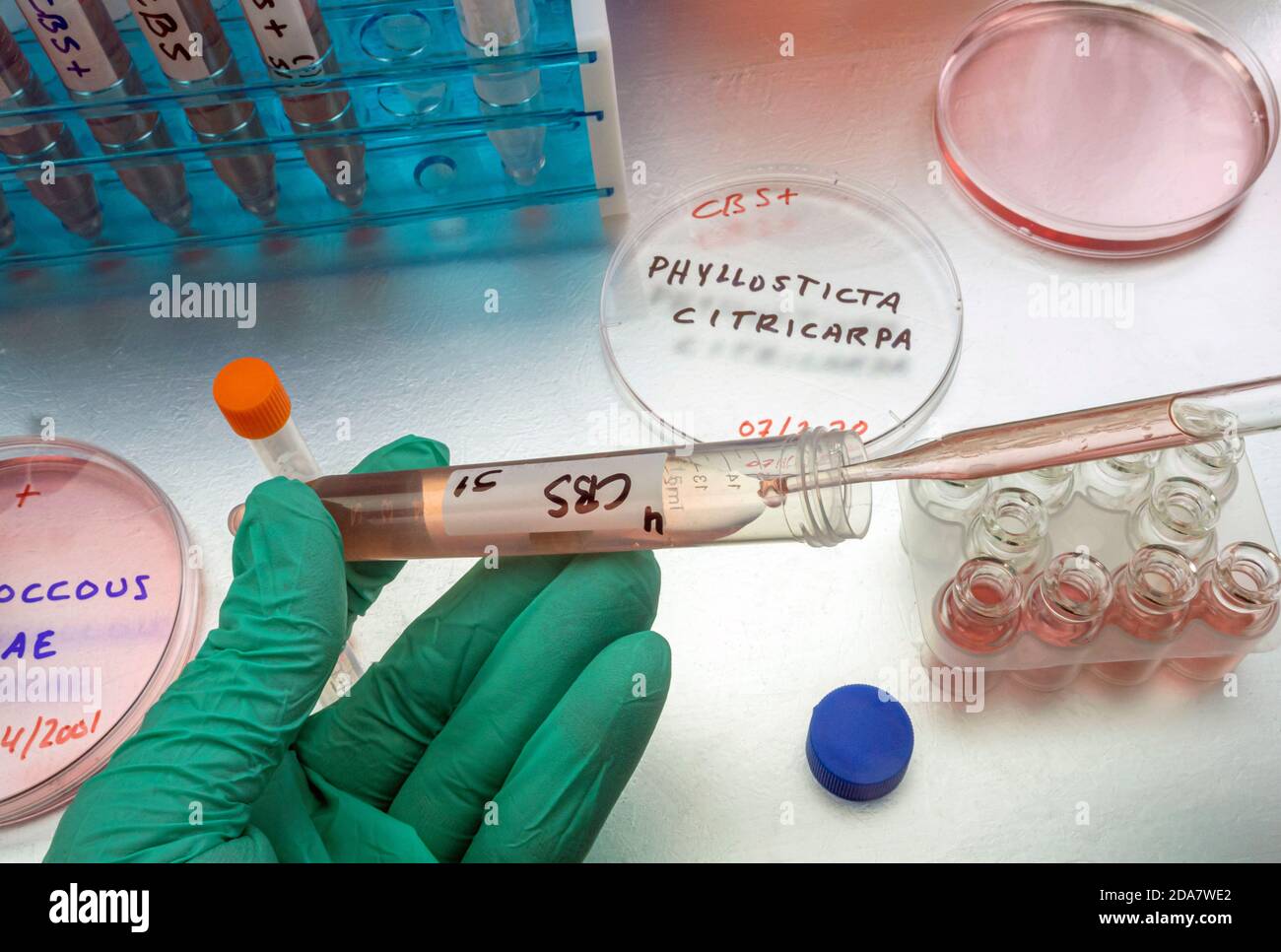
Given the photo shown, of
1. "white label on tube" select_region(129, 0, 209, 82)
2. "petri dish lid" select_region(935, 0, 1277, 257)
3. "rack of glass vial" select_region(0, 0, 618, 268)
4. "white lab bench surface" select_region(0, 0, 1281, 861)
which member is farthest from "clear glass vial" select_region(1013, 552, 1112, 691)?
Result: "white label on tube" select_region(129, 0, 209, 82)

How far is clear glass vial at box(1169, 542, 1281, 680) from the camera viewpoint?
1.51 metres

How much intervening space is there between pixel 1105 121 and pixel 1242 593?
35.9 inches

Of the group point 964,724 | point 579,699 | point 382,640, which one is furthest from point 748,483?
point 382,640

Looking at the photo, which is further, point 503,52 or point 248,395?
point 503,52

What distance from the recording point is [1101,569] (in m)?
1.53

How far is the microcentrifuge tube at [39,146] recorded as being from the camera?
1673 millimetres

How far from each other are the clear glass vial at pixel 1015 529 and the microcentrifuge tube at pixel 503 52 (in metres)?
0.89

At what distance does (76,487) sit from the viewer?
5.95 ft

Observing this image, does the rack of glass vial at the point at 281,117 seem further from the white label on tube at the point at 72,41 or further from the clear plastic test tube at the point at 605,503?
the clear plastic test tube at the point at 605,503

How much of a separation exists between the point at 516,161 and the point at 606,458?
0.65m

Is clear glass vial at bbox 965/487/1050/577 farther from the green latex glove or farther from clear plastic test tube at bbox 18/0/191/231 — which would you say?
clear plastic test tube at bbox 18/0/191/231

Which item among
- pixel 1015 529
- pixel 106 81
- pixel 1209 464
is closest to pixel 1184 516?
pixel 1209 464

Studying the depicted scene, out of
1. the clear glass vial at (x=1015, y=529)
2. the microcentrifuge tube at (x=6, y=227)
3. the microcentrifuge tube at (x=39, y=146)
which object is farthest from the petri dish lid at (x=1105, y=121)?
the microcentrifuge tube at (x=6, y=227)

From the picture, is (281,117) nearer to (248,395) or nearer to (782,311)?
(248,395)
